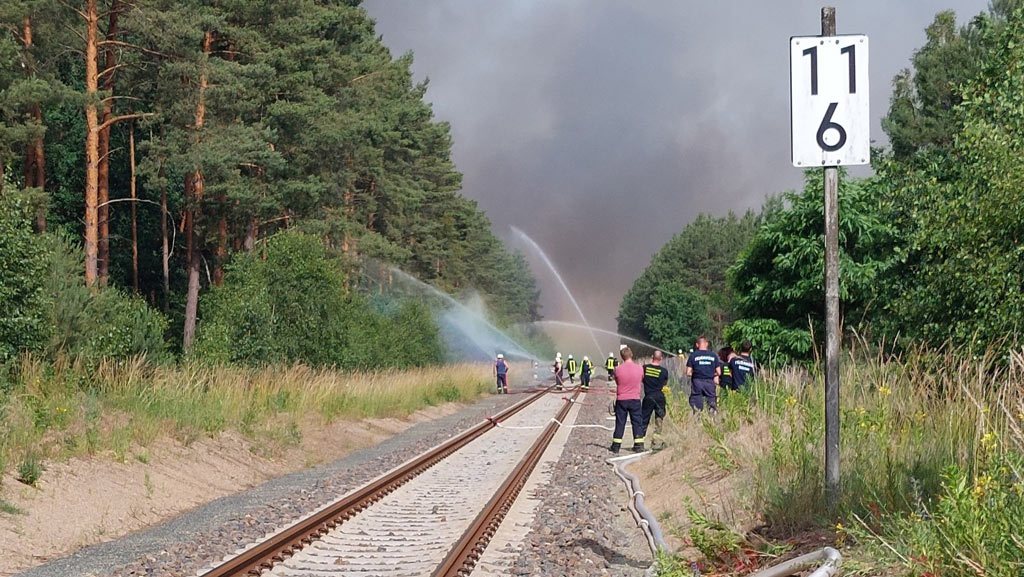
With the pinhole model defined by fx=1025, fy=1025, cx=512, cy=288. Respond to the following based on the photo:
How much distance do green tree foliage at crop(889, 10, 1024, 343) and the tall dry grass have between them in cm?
1182

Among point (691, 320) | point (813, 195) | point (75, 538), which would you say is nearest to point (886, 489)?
point (75, 538)

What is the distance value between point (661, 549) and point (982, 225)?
7.88 metres

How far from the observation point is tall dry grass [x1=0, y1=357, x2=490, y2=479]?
46.4 ft

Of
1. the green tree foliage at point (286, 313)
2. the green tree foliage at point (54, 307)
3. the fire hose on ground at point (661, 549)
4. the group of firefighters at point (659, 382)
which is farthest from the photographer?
the green tree foliage at point (286, 313)

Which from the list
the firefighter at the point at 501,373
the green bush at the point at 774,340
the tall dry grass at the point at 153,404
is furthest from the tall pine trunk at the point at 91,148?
the firefighter at the point at 501,373

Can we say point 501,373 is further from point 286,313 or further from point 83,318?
point 83,318

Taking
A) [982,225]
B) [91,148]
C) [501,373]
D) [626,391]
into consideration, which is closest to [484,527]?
[982,225]

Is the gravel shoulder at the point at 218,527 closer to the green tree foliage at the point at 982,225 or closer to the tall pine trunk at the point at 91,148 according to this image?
the green tree foliage at the point at 982,225

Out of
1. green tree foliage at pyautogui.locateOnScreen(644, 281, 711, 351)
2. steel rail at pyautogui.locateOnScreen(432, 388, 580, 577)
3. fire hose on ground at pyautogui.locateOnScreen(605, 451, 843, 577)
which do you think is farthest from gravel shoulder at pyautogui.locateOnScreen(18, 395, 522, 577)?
green tree foliage at pyautogui.locateOnScreen(644, 281, 711, 351)

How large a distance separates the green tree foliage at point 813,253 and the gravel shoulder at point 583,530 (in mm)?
10617

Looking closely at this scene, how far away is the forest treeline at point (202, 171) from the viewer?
26.8m

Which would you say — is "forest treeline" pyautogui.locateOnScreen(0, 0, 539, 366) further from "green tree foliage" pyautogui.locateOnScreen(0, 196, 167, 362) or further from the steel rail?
the steel rail

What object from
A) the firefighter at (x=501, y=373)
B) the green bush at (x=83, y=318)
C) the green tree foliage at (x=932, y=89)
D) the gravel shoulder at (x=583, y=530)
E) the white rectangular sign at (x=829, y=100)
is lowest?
the firefighter at (x=501, y=373)

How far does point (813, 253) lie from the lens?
87.4 feet
